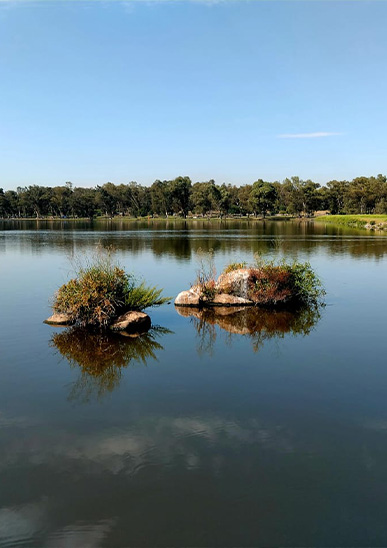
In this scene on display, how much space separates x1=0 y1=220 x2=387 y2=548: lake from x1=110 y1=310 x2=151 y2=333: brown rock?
2.17ft

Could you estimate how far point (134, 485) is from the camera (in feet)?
23.7

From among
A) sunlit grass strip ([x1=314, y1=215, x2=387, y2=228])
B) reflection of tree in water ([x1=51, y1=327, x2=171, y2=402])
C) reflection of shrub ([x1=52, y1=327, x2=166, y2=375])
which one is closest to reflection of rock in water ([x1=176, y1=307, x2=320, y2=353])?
reflection of tree in water ([x1=51, y1=327, x2=171, y2=402])

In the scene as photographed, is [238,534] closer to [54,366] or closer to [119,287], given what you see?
[54,366]

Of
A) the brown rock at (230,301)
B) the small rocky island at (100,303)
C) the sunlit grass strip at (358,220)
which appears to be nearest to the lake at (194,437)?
the small rocky island at (100,303)

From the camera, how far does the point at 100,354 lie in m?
13.9

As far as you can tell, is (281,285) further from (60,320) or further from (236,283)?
(60,320)

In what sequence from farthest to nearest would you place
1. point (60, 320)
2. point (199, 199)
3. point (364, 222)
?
point (199, 199)
point (364, 222)
point (60, 320)

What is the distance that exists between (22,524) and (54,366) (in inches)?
265

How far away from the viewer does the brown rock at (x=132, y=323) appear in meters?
16.7

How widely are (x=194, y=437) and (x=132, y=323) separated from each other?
869cm

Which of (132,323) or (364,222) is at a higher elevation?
(364,222)

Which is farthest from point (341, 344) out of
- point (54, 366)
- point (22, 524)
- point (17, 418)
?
point (22, 524)

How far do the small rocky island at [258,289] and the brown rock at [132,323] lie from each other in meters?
4.32

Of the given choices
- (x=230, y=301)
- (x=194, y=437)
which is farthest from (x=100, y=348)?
(x=230, y=301)
